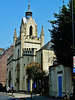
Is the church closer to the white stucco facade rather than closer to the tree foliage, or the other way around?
the tree foliage

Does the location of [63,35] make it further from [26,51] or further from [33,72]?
[26,51]

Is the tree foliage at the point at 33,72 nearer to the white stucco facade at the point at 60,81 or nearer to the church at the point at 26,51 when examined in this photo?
the church at the point at 26,51

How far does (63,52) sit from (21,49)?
110 feet

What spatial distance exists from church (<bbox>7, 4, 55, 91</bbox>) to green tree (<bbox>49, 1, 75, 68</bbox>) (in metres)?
25.0

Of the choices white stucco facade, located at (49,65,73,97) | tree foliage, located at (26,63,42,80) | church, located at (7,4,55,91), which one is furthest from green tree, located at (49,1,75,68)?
church, located at (7,4,55,91)

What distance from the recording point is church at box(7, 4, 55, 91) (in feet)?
148

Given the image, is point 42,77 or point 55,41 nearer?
point 55,41

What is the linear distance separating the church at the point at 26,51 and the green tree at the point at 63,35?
81.9 feet

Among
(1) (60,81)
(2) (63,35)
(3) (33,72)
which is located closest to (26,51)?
(3) (33,72)

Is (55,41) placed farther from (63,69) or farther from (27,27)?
(27,27)

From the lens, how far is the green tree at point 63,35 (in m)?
17.6

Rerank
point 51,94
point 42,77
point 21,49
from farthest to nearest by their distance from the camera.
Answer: point 21,49, point 42,77, point 51,94

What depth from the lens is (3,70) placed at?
7606 centimetres

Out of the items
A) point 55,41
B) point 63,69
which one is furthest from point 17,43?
point 55,41
